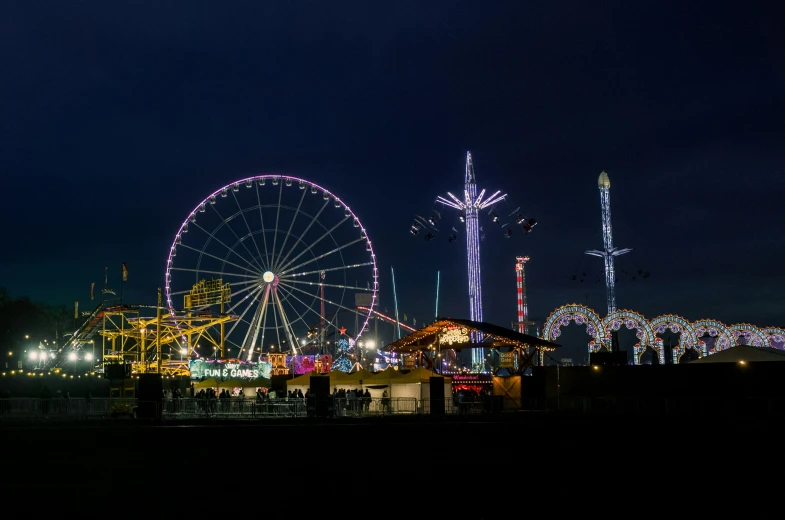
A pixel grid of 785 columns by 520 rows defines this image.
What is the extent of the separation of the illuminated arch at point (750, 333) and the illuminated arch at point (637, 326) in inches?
357

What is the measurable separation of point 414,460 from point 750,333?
6793 centimetres

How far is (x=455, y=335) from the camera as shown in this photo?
5072 centimetres

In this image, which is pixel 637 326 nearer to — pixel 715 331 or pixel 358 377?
pixel 715 331

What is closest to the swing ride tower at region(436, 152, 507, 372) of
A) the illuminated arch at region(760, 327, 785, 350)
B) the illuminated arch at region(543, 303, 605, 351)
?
the illuminated arch at region(543, 303, 605, 351)

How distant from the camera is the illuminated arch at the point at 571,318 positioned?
7150 centimetres

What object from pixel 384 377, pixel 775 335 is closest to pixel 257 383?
pixel 384 377

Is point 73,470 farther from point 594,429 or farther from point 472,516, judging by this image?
point 594,429

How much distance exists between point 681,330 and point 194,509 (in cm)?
7018

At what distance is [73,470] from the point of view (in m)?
13.9

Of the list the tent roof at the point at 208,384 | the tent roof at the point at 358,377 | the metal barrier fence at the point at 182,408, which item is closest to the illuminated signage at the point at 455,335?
the tent roof at the point at 358,377

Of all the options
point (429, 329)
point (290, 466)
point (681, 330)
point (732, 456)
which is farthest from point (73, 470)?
point (681, 330)

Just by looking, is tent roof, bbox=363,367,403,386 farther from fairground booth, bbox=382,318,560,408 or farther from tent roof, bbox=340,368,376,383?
fairground booth, bbox=382,318,560,408

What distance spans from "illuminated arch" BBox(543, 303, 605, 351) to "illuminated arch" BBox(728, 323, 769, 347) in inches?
511

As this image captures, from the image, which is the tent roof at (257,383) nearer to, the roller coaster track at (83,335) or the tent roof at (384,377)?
the tent roof at (384,377)
